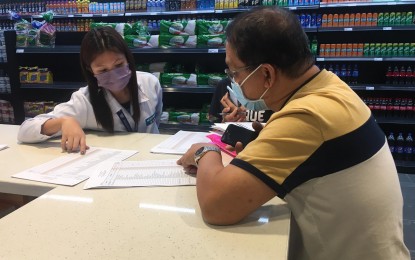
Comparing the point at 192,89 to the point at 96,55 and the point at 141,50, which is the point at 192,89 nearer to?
the point at 141,50

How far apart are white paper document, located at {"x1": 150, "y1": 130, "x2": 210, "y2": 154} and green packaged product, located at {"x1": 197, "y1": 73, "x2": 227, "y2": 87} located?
2.25m

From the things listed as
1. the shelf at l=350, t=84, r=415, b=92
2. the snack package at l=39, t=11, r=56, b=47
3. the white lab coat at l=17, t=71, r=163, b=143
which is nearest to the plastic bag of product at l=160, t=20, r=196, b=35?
the snack package at l=39, t=11, r=56, b=47

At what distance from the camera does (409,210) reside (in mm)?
3311

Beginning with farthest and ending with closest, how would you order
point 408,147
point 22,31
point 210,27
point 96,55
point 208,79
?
point 22,31 < point 408,147 < point 208,79 < point 210,27 < point 96,55

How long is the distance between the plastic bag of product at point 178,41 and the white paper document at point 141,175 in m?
2.78

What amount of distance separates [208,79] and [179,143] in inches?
100

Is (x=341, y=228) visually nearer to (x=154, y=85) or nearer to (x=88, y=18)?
(x=154, y=85)

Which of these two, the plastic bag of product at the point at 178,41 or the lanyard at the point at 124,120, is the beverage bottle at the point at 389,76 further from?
the lanyard at the point at 124,120

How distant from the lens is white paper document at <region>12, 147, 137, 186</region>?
52.0 inches

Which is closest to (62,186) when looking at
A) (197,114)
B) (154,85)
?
(154,85)

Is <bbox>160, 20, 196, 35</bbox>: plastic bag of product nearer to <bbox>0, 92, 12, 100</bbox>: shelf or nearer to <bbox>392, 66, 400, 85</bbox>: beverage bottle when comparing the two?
<bbox>0, 92, 12, 100</bbox>: shelf

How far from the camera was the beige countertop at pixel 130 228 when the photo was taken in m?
0.86

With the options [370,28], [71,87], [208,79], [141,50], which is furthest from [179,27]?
[370,28]

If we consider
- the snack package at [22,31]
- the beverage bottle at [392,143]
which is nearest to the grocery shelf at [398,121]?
the beverage bottle at [392,143]
